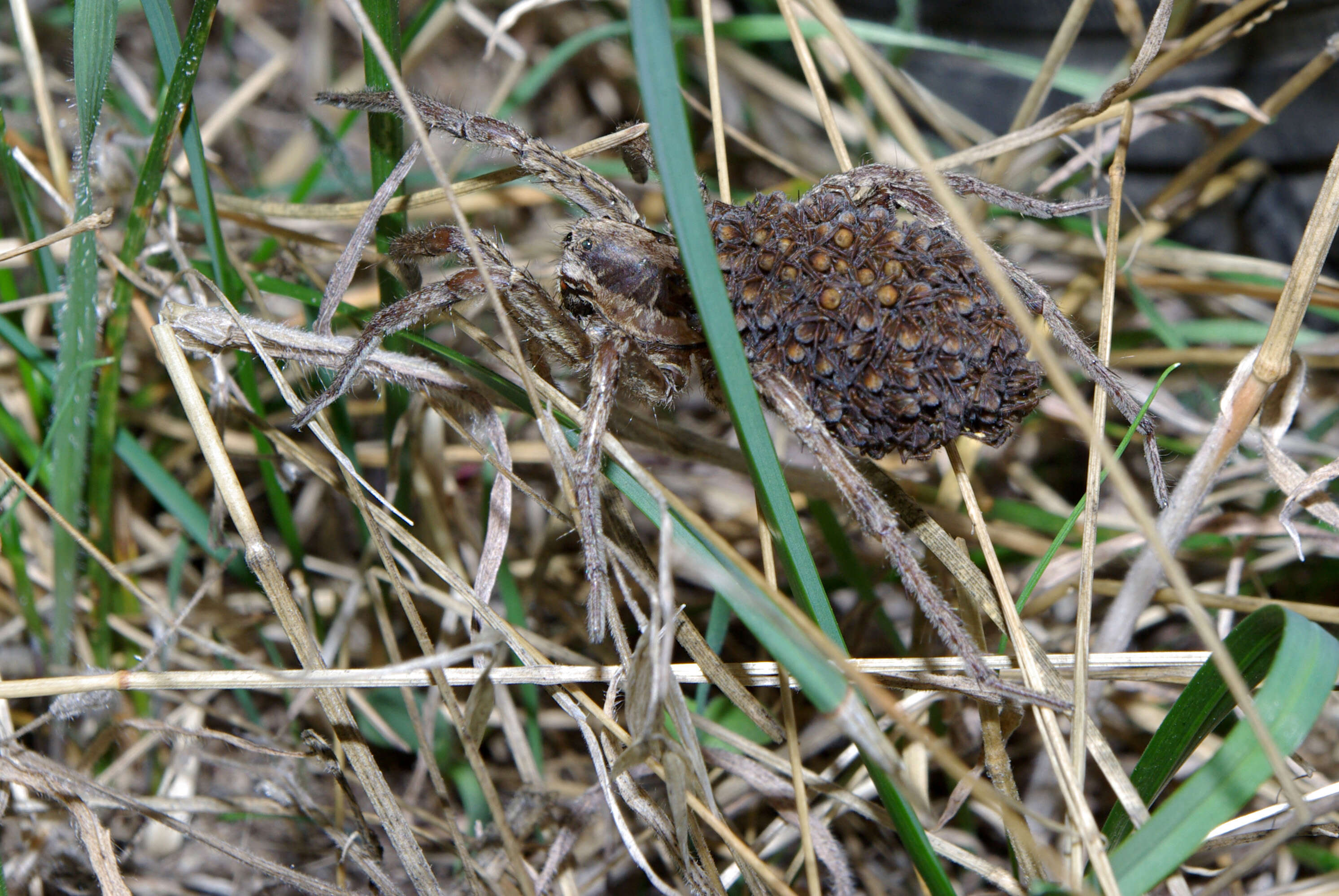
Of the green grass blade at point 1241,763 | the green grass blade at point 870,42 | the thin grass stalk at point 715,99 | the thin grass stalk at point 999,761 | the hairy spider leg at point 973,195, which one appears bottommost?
the thin grass stalk at point 999,761

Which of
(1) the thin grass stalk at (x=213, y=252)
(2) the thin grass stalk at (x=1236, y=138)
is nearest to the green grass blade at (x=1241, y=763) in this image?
(2) the thin grass stalk at (x=1236, y=138)

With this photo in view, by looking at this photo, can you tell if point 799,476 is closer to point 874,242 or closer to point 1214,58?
point 874,242

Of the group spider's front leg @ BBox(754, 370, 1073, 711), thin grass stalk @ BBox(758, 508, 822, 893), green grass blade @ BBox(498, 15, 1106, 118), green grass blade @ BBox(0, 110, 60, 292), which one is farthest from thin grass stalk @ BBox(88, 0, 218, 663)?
thin grass stalk @ BBox(758, 508, 822, 893)

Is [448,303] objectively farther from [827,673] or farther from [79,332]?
[827,673]

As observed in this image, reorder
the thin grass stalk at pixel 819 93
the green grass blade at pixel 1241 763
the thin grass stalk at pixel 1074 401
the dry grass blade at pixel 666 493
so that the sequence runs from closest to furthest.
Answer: the thin grass stalk at pixel 1074 401 → the green grass blade at pixel 1241 763 → the dry grass blade at pixel 666 493 → the thin grass stalk at pixel 819 93

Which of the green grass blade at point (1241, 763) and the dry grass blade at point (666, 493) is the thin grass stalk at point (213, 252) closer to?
the dry grass blade at point (666, 493)

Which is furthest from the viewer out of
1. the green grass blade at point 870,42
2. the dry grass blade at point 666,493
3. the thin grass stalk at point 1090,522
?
the green grass blade at point 870,42

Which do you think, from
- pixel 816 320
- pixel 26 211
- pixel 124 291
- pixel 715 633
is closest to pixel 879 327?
pixel 816 320
